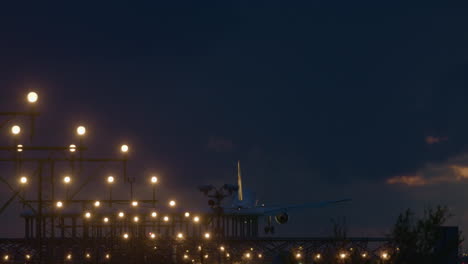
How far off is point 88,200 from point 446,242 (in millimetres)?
48211

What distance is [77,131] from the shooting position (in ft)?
125

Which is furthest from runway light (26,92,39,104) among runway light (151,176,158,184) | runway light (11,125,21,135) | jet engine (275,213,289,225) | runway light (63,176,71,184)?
jet engine (275,213,289,225)

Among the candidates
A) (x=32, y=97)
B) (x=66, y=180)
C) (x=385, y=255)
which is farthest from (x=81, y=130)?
(x=385, y=255)

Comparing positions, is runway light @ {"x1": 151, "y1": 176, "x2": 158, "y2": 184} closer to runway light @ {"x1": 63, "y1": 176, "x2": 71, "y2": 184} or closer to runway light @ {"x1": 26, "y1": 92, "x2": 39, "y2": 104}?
runway light @ {"x1": 63, "y1": 176, "x2": 71, "y2": 184}

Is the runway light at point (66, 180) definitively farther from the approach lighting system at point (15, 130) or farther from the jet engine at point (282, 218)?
the jet engine at point (282, 218)

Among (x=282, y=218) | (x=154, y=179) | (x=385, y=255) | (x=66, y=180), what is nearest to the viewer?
(x=385, y=255)

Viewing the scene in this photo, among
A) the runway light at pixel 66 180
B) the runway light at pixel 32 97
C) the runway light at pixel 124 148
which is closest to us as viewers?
the runway light at pixel 32 97

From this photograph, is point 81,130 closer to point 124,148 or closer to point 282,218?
point 124,148

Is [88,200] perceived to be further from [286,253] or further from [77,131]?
[286,253]

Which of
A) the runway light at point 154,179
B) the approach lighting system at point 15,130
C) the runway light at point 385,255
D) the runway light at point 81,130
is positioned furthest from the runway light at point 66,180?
the runway light at point 385,255

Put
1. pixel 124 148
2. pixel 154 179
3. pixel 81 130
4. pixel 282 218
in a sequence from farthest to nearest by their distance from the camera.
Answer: pixel 282 218, pixel 154 179, pixel 124 148, pixel 81 130

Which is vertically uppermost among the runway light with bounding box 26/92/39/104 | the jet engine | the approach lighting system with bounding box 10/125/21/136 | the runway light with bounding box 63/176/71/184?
the runway light with bounding box 26/92/39/104

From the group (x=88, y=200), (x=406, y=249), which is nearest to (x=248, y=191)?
(x=88, y=200)

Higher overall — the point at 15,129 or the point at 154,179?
the point at 15,129
